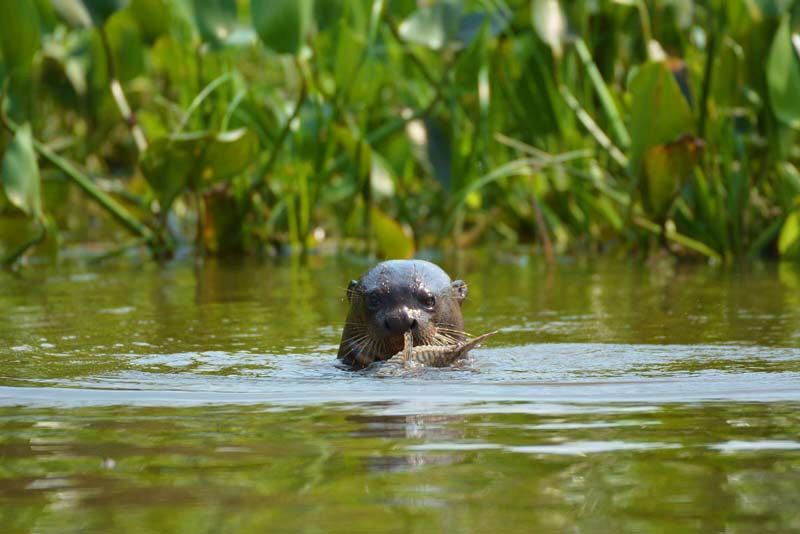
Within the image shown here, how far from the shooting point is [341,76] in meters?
8.92

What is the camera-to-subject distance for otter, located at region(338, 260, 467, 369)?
479cm

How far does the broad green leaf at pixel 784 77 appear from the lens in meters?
7.34

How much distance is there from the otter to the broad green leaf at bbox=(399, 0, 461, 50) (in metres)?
3.61

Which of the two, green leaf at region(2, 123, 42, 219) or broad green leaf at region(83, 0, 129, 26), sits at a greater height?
broad green leaf at region(83, 0, 129, 26)

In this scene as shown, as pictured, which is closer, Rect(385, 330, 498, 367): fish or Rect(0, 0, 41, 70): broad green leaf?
Rect(385, 330, 498, 367): fish

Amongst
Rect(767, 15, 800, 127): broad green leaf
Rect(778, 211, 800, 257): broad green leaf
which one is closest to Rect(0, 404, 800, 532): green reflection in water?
Rect(767, 15, 800, 127): broad green leaf

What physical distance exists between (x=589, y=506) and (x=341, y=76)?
21.5 ft

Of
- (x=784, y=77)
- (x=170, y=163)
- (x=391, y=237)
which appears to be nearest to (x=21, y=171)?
(x=170, y=163)

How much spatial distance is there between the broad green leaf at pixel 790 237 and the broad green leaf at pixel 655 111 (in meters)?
0.97

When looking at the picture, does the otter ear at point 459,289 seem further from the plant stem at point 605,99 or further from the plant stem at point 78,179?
the plant stem at point 78,179

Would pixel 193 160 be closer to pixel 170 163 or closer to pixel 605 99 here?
pixel 170 163

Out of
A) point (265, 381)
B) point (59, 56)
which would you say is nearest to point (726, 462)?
point (265, 381)

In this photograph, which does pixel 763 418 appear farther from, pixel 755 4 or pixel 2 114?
pixel 2 114

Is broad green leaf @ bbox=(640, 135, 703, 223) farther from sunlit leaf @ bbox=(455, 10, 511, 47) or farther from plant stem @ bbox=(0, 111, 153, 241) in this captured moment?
plant stem @ bbox=(0, 111, 153, 241)
